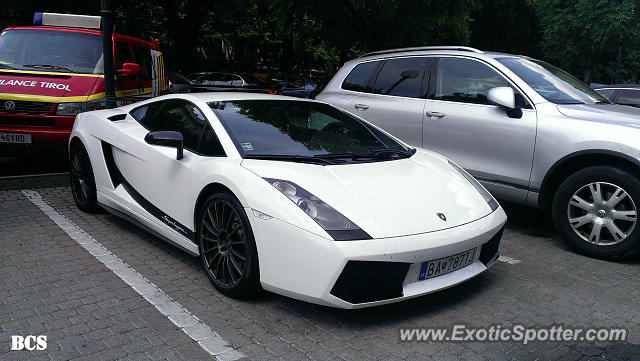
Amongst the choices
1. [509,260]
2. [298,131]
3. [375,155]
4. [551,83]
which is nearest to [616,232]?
[509,260]

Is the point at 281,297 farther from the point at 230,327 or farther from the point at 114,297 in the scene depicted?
the point at 114,297

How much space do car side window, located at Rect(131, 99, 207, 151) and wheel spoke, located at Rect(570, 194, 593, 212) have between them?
10.0ft

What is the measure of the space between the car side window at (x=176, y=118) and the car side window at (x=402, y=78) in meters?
2.65

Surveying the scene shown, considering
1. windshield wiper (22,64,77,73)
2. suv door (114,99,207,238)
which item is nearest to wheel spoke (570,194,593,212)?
suv door (114,99,207,238)

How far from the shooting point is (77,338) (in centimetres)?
322

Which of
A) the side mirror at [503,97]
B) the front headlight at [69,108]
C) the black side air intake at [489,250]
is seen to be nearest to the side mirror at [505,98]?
the side mirror at [503,97]

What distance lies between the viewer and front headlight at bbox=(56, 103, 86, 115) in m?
7.50

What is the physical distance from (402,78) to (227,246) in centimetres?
348

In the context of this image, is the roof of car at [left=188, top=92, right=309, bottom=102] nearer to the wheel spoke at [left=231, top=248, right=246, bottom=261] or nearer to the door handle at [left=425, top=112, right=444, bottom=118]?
the wheel spoke at [left=231, top=248, right=246, bottom=261]

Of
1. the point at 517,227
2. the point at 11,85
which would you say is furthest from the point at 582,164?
the point at 11,85

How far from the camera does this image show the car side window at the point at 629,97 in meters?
11.3

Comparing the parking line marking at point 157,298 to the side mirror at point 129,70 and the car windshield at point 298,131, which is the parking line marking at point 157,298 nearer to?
the car windshield at point 298,131

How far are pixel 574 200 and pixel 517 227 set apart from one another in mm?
1047

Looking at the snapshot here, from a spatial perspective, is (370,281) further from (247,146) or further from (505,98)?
(505,98)
